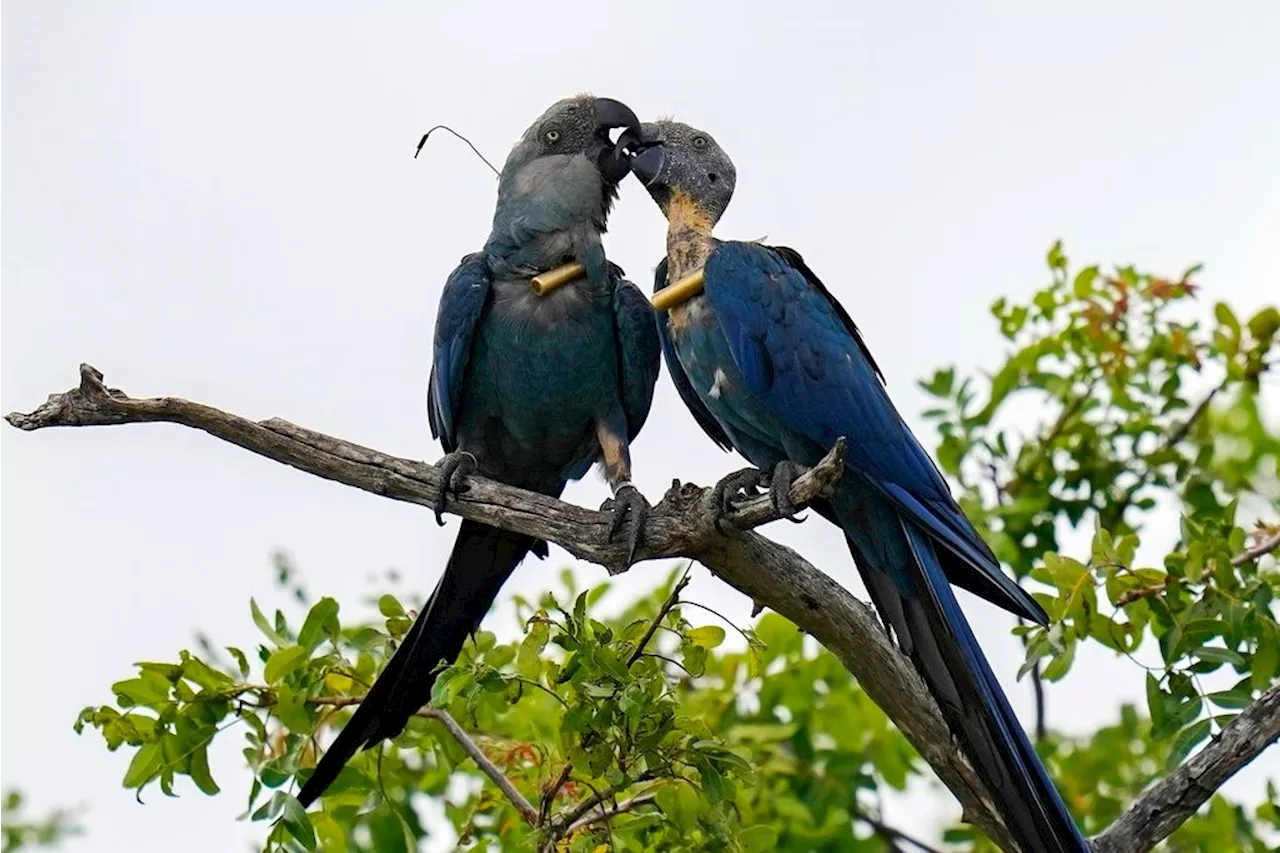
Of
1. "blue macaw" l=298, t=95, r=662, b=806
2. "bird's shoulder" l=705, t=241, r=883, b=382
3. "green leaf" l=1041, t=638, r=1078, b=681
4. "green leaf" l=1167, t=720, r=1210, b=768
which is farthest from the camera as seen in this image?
"blue macaw" l=298, t=95, r=662, b=806

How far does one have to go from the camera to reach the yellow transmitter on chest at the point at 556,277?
4.36 metres

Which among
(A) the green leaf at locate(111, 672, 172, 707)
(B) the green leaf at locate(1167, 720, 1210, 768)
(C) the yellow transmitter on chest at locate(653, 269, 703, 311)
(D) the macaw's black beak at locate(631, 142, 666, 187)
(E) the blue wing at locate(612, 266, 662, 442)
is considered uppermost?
(D) the macaw's black beak at locate(631, 142, 666, 187)

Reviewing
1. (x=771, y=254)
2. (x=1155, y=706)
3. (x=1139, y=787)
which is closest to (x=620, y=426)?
(x=771, y=254)

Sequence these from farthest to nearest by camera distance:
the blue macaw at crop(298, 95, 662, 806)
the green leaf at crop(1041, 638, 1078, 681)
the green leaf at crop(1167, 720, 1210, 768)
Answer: the blue macaw at crop(298, 95, 662, 806) < the green leaf at crop(1041, 638, 1078, 681) < the green leaf at crop(1167, 720, 1210, 768)

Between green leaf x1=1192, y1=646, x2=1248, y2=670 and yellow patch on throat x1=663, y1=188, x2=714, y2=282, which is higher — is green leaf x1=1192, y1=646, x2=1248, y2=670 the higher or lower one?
the lower one

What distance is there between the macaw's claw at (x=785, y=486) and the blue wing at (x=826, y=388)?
11 cm

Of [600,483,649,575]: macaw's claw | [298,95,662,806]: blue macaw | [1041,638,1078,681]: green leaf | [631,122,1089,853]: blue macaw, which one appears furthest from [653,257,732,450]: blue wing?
[1041,638,1078,681]: green leaf

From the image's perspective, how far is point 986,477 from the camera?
540 cm

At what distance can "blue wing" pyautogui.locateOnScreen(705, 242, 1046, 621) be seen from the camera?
3732 millimetres

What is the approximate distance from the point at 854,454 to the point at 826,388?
0.21 meters

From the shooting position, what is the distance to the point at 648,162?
14.8 feet

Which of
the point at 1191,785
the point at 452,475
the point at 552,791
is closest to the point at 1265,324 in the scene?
the point at 1191,785

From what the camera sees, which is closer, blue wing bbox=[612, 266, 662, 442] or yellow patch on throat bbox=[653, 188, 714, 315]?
yellow patch on throat bbox=[653, 188, 714, 315]

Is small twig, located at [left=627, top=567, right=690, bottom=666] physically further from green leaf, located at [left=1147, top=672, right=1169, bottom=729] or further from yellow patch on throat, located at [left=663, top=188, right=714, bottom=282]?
green leaf, located at [left=1147, top=672, right=1169, bottom=729]
